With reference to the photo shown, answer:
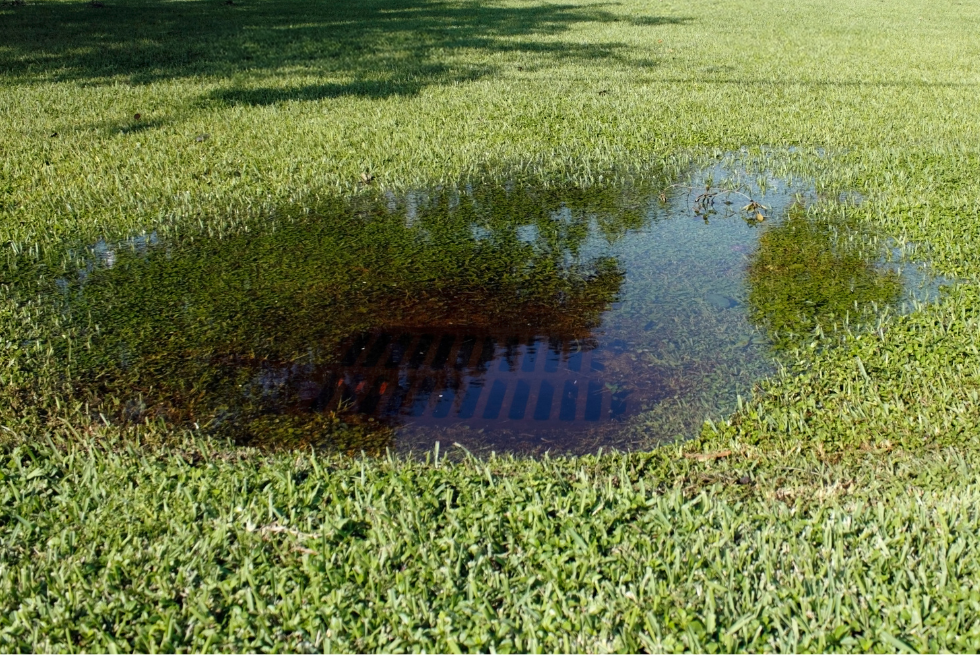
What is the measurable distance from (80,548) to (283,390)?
4.06 ft

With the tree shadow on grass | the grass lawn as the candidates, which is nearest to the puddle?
the grass lawn

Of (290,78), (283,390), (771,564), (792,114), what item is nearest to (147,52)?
(290,78)

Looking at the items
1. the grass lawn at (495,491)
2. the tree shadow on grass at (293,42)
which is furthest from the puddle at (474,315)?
the tree shadow on grass at (293,42)

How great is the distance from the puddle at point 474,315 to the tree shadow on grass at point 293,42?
16.2 ft

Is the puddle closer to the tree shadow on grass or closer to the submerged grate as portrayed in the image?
the submerged grate

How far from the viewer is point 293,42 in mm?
14234

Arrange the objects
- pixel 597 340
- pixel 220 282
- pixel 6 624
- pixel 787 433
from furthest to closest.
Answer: pixel 220 282 → pixel 597 340 → pixel 787 433 → pixel 6 624

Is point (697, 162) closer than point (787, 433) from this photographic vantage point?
No

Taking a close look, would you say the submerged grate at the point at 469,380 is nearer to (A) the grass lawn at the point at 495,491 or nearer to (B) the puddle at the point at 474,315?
(B) the puddle at the point at 474,315

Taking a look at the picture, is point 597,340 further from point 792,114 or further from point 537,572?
point 792,114

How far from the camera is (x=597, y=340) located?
4266mm

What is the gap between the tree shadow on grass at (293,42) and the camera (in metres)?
11.4

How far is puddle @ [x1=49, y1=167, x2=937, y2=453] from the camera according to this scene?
3674mm

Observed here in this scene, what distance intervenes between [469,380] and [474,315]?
2.26ft
